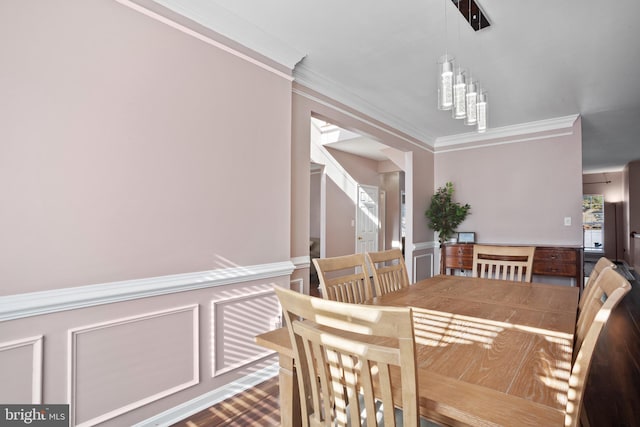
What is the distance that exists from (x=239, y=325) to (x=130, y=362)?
701mm

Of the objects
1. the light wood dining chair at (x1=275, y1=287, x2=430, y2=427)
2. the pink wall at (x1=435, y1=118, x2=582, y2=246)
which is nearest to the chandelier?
the light wood dining chair at (x1=275, y1=287, x2=430, y2=427)

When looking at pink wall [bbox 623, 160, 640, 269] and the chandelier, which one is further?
pink wall [bbox 623, 160, 640, 269]

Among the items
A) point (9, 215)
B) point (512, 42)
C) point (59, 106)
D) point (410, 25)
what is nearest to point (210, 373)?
point (9, 215)

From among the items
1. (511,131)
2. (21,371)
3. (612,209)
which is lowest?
(21,371)

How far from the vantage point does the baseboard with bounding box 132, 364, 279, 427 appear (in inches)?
72.9

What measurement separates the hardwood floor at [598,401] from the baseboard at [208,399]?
0.03 meters

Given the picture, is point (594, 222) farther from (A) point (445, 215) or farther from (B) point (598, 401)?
(B) point (598, 401)

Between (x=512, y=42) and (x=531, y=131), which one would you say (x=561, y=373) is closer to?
(x=512, y=42)

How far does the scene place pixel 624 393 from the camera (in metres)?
2.20

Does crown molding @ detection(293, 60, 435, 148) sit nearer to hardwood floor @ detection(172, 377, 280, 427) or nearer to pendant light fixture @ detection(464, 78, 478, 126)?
pendant light fixture @ detection(464, 78, 478, 126)

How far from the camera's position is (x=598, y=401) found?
6.88 ft

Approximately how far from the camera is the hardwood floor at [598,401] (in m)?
1.90

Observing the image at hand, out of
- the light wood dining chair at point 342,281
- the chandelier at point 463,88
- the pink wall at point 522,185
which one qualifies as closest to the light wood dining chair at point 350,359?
the light wood dining chair at point 342,281

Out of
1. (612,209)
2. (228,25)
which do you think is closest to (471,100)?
(228,25)
